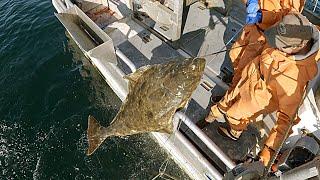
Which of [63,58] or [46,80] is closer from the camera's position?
[46,80]

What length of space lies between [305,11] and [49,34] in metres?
6.74

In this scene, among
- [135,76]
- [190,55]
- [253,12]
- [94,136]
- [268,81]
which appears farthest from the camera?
[190,55]

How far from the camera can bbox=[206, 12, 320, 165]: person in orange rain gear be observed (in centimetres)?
391

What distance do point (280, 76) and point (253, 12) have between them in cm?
134

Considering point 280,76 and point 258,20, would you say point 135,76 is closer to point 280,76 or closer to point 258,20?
point 258,20

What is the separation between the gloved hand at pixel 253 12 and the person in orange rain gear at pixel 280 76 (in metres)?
0.84

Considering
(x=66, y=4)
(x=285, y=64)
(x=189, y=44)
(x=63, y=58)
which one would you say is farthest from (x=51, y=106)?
(x=285, y=64)

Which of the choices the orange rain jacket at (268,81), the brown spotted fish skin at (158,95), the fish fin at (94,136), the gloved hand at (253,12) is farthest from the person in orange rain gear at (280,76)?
the fish fin at (94,136)

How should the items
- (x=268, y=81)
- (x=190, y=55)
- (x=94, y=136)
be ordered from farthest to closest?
(x=190, y=55), (x=94, y=136), (x=268, y=81)

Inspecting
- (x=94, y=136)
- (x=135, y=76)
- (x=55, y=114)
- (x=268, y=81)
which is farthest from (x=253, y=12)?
(x=55, y=114)

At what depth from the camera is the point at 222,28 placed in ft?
23.5

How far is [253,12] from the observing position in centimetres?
504

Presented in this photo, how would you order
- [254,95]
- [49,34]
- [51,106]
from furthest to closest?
[49,34], [51,106], [254,95]

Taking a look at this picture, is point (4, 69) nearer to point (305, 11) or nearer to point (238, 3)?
point (238, 3)
